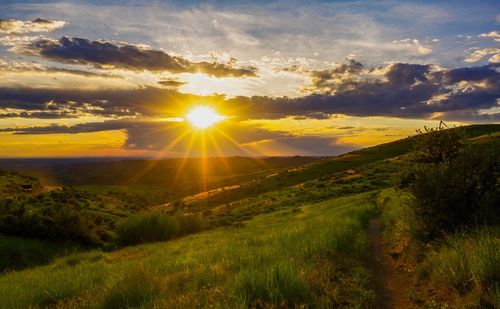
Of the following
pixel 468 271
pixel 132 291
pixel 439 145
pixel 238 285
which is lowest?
pixel 132 291

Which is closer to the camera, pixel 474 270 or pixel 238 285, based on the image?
pixel 238 285

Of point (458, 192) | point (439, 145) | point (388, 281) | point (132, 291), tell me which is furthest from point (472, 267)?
point (439, 145)

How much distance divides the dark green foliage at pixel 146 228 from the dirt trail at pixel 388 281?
25017 mm

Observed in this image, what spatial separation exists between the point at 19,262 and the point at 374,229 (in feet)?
75.9

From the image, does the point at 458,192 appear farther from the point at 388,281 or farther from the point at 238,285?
the point at 238,285

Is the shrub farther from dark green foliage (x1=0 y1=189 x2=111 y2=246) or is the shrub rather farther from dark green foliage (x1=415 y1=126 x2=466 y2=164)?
dark green foliage (x1=0 y1=189 x2=111 y2=246)

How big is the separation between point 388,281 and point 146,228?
29.7 meters

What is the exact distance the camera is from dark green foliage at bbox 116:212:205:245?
128 feet

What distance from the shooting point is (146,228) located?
3934 cm

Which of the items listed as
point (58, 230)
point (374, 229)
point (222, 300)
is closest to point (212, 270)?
point (222, 300)

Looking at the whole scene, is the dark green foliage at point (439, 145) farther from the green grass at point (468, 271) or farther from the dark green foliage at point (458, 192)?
the green grass at point (468, 271)

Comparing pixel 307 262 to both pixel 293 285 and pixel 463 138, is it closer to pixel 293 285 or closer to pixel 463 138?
pixel 293 285

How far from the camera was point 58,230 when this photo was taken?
34.4 metres

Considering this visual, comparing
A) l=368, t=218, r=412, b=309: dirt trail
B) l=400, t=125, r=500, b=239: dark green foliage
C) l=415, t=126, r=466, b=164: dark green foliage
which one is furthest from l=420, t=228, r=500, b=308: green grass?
l=415, t=126, r=466, b=164: dark green foliage
